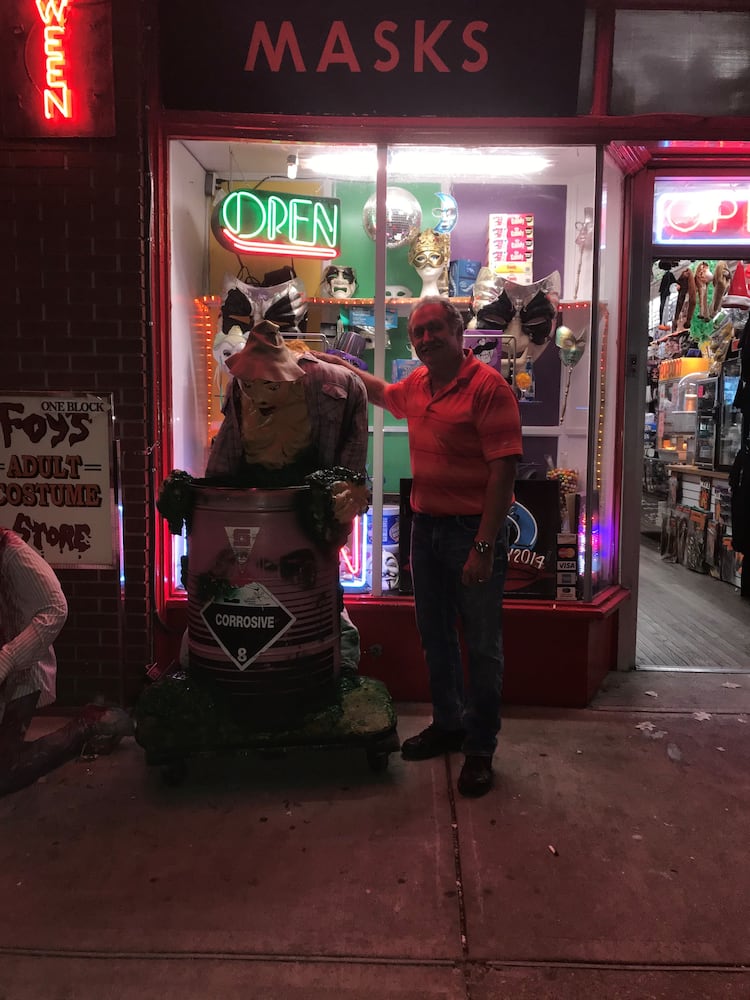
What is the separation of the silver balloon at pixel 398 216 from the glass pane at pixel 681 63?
1251 mm

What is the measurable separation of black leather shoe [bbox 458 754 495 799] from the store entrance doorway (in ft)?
6.28

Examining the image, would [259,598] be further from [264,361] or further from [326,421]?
[264,361]

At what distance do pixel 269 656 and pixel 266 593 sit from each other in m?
0.26

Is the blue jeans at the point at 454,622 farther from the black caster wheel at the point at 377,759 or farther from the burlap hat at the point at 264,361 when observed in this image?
the burlap hat at the point at 264,361

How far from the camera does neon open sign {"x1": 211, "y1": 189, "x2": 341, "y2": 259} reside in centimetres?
424

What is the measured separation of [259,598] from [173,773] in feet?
2.77

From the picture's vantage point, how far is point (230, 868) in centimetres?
253

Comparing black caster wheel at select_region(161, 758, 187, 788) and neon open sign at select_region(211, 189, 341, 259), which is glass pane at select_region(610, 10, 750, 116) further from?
black caster wheel at select_region(161, 758, 187, 788)

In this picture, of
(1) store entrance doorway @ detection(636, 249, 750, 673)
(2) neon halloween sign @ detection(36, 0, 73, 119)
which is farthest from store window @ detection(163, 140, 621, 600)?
(1) store entrance doorway @ detection(636, 249, 750, 673)

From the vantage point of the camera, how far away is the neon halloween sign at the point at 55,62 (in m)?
3.47

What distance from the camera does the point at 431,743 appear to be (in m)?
3.33

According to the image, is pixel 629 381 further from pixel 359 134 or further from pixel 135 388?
pixel 135 388

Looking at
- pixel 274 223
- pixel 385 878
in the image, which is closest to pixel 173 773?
pixel 385 878

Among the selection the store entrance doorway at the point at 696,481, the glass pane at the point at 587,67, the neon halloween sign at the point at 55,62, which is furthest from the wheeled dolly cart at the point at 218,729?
the glass pane at the point at 587,67
